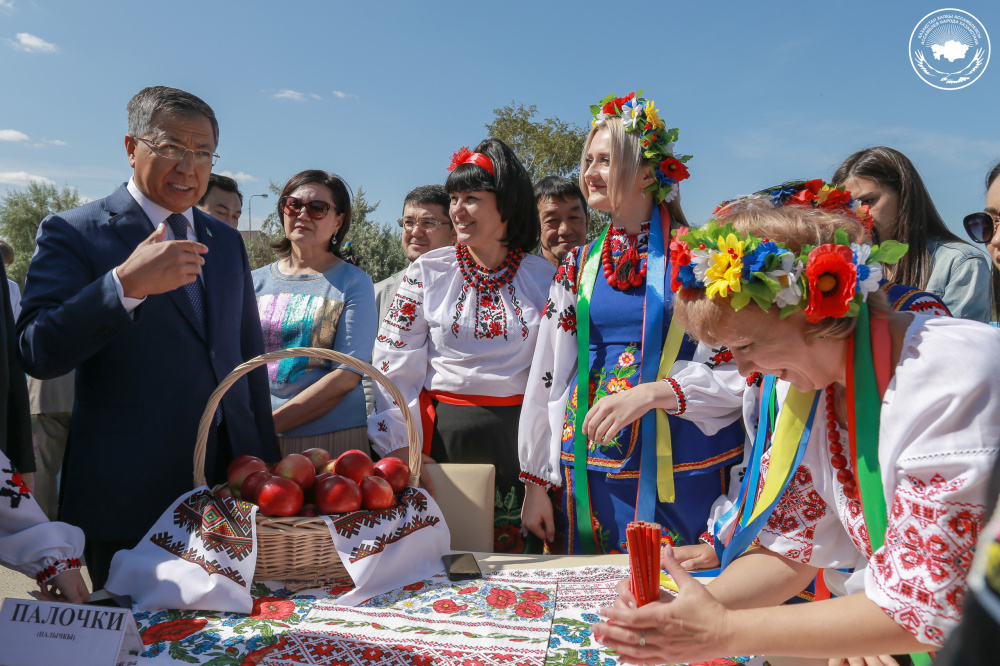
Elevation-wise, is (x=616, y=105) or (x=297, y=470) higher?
(x=616, y=105)

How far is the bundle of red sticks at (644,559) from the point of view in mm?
1227

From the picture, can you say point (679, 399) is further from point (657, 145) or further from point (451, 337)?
point (451, 337)

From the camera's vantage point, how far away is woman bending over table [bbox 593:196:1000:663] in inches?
42.0

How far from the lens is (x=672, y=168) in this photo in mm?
2389

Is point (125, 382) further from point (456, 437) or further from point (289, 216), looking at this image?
point (289, 216)

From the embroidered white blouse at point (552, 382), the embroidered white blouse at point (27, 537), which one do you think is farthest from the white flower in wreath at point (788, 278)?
the embroidered white blouse at point (27, 537)

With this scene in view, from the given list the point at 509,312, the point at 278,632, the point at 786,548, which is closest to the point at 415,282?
the point at 509,312

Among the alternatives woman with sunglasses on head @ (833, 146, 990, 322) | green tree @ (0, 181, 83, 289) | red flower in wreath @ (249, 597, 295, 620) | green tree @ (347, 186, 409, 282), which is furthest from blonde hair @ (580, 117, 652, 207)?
green tree @ (0, 181, 83, 289)

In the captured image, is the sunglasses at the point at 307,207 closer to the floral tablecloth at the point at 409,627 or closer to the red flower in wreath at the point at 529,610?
the floral tablecloth at the point at 409,627

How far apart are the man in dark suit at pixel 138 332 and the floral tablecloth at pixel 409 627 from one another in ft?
1.52

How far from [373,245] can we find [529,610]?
48.3 ft

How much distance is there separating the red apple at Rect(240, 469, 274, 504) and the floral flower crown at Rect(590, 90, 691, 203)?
158 centimetres

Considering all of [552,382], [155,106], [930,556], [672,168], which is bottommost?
[930,556]

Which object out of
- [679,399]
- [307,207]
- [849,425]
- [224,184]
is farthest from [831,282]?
[224,184]
